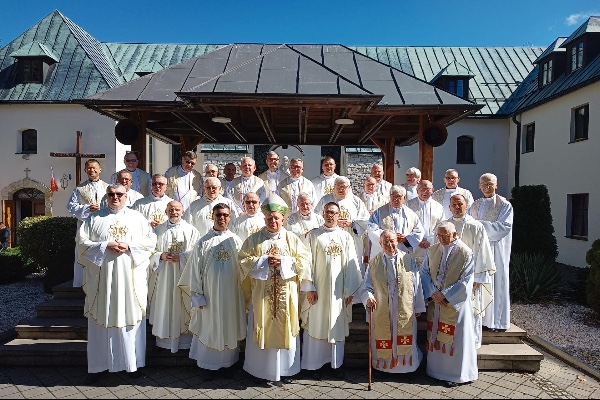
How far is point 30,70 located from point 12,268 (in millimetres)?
10844

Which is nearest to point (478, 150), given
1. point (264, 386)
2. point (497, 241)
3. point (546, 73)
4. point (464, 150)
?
point (464, 150)

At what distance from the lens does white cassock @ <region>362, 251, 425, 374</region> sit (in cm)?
531

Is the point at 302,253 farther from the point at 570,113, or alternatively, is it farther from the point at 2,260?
the point at 570,113

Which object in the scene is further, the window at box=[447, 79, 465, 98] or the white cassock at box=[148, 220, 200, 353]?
the window at box=[447, 79, 465, 98]

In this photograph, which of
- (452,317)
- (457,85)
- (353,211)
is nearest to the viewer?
(452,317)

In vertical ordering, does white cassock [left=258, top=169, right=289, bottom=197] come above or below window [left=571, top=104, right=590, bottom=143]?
below

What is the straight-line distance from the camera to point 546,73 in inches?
728

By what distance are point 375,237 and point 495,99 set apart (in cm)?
1793

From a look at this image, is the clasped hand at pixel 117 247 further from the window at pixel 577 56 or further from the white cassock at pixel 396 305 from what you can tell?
the window at pixel 577 56

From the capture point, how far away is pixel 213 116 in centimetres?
832

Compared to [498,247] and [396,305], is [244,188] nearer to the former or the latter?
[396,305]

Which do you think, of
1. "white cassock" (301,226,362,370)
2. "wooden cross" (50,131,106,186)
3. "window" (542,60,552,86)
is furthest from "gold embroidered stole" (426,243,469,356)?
"window" (542,60,552,86)

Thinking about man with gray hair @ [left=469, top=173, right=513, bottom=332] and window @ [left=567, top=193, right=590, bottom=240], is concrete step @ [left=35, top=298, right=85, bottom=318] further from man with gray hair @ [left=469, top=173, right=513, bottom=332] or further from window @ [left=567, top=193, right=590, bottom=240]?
window @ [left=567, top=193, right=590, bottom=240]

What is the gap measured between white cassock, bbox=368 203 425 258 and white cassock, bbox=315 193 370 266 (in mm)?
315
